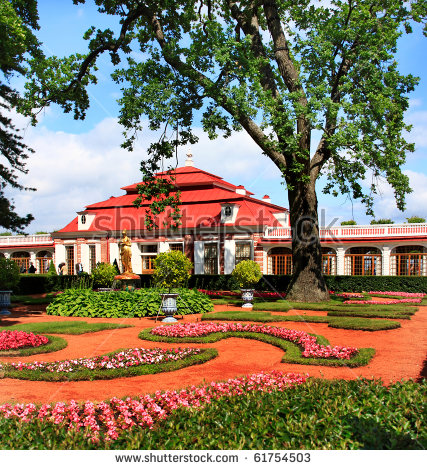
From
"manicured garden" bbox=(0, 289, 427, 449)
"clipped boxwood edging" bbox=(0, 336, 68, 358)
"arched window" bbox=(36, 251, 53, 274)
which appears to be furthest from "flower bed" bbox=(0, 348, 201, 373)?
"arched window" bbox=(36, 251, 53, 274)

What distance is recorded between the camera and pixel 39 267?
40.6 m

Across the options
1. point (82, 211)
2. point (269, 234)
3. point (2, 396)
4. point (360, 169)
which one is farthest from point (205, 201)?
point (2, 396)

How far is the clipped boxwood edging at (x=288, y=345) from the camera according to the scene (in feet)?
24.3

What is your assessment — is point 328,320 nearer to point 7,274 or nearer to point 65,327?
point 65,327

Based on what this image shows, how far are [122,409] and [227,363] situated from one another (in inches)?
121

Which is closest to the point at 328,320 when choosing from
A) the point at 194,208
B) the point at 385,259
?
the point at 385,259

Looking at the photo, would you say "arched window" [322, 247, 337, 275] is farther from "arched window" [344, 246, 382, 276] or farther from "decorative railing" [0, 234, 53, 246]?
"decorative railing" [0, 234, 53, 246]

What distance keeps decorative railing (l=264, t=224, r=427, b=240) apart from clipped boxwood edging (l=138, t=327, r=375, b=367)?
1814 cm

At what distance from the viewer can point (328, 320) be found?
12.2m

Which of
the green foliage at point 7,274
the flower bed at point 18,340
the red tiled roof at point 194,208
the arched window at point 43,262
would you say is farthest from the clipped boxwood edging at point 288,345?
the arched window at point 43,262

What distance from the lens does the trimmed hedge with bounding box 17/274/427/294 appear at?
23.6m

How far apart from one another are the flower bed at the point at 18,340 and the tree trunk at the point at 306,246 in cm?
1016

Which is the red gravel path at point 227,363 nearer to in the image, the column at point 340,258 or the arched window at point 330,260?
the column at point 340,258

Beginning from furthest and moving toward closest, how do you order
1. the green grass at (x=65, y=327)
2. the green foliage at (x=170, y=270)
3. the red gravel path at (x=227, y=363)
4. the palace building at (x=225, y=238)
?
the palace building at (x=225, y=238) < the green foliage at (x=170, y=270) < the green grass at (x=65, y=327) < the red gravel path at (x=227, y=363)
